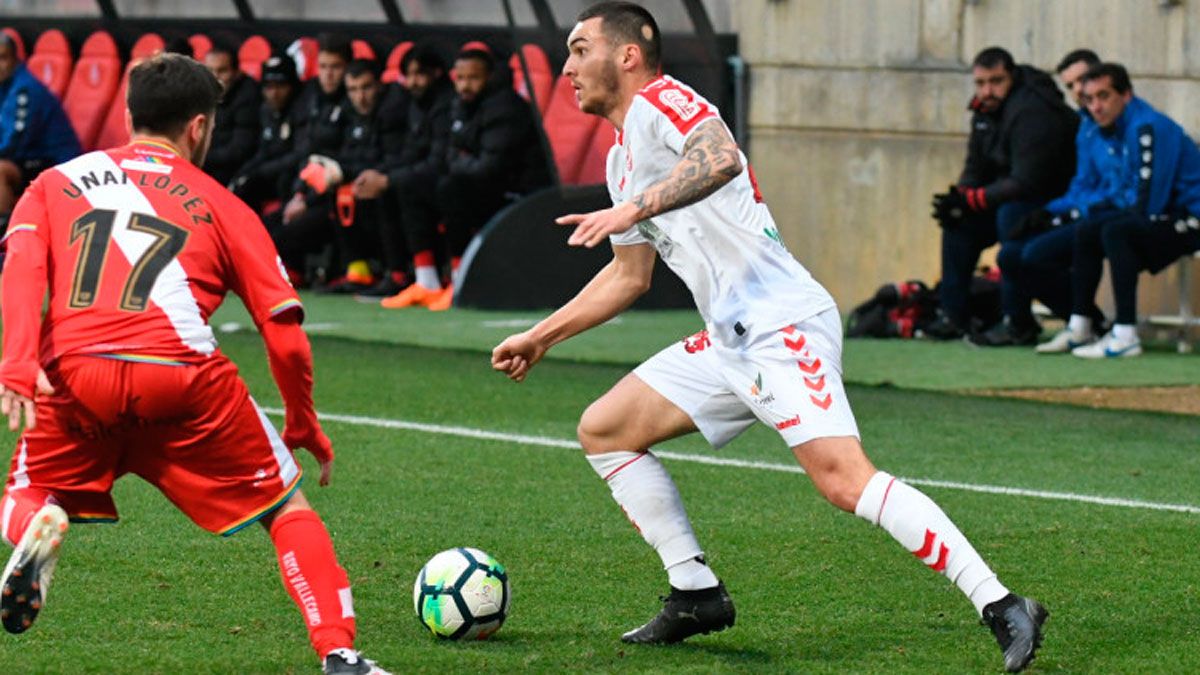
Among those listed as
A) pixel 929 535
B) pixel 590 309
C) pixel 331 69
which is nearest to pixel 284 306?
pixel 590 309

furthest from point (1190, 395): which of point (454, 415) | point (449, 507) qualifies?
point (449, 507)

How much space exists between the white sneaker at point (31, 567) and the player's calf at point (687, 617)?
1.66 m

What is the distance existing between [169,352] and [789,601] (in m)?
2.23

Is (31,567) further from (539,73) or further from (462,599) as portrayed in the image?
(539,73)

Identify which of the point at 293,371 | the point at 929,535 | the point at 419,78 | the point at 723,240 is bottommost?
the point at 419,78

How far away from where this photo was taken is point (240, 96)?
61.1 ft

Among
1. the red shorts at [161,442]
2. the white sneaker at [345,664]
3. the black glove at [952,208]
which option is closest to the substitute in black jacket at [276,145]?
the black glove at [952,208]

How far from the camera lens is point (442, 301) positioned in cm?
1625

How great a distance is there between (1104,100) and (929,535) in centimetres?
796

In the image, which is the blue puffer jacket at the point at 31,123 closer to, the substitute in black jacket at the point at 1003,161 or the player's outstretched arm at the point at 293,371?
the substitute in black jacket at the point at 1003,161

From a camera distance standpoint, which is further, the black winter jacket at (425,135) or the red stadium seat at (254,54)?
the red stadium seat at (254,54)

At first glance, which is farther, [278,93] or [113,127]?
[113,127]

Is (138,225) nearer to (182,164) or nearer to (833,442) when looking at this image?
(182,164)

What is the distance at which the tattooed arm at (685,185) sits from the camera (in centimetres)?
536
